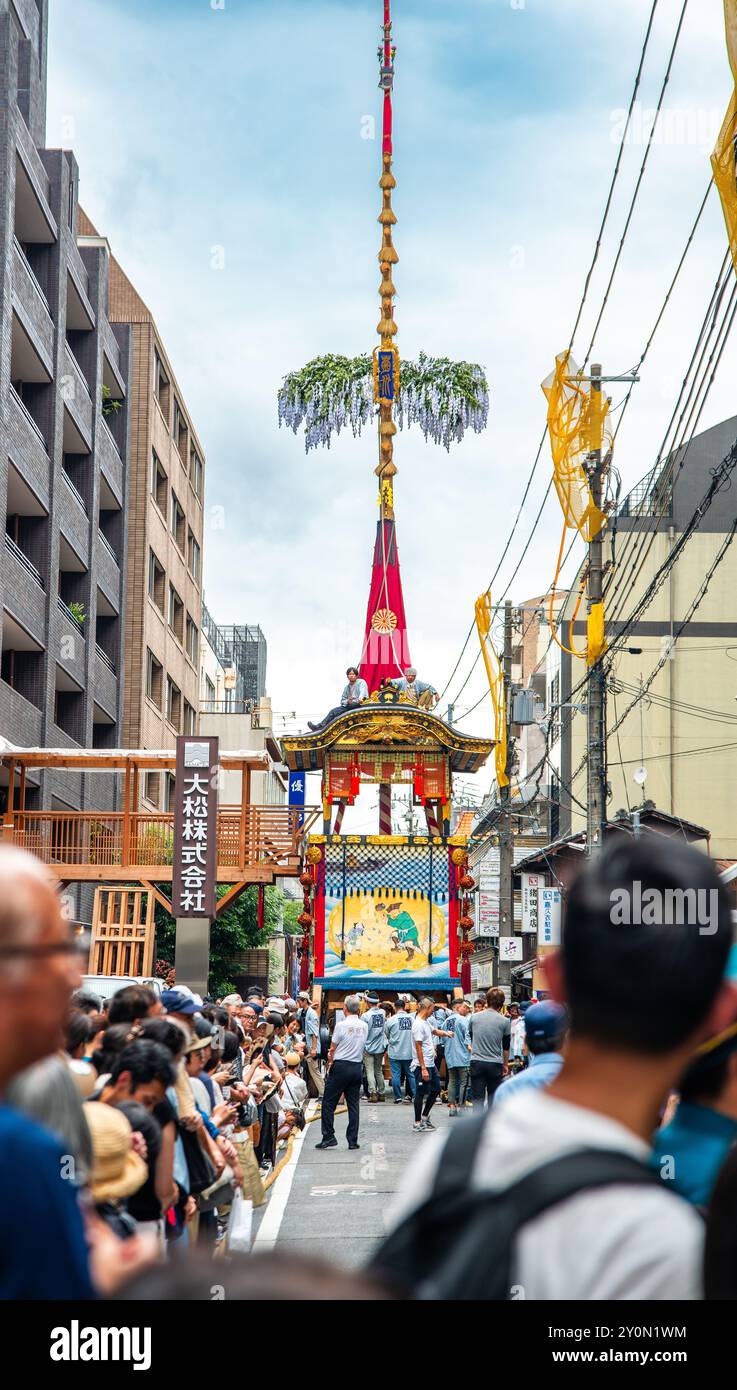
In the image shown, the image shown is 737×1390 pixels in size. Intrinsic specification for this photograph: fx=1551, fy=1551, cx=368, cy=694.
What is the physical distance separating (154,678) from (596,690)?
30684 mm

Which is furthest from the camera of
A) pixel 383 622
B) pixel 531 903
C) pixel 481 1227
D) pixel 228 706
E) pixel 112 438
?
pixel 228 706

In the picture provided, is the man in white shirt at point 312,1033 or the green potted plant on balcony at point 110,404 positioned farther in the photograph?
the green potted plant on balcony at point 110,404

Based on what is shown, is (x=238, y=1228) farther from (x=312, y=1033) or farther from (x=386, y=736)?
(x=386, y=736)

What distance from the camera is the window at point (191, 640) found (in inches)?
2245

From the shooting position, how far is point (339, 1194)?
44.6ft

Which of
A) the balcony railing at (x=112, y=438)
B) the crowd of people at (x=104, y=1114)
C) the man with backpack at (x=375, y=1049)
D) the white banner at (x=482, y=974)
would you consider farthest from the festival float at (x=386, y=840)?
the white banner at (x=482, y=974)

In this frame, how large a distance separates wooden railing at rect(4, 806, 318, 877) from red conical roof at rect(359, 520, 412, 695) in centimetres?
452

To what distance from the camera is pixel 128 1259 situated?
242 centimetres

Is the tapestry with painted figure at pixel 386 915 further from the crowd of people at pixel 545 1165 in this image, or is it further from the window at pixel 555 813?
the crowd of people at pixel 545 1165

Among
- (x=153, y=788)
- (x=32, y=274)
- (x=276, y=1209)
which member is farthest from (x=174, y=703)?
(x=276, y=1209)

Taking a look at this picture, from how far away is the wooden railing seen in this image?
95.3ft

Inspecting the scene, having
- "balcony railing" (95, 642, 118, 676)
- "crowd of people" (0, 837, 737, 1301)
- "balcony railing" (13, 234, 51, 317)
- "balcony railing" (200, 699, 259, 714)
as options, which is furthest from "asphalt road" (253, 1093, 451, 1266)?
"balcony railing" (200, 699, 259, 714)

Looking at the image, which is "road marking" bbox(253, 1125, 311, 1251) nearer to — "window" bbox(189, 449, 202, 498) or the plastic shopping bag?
the plastic shopping bag

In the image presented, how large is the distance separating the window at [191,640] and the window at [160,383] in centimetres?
888
